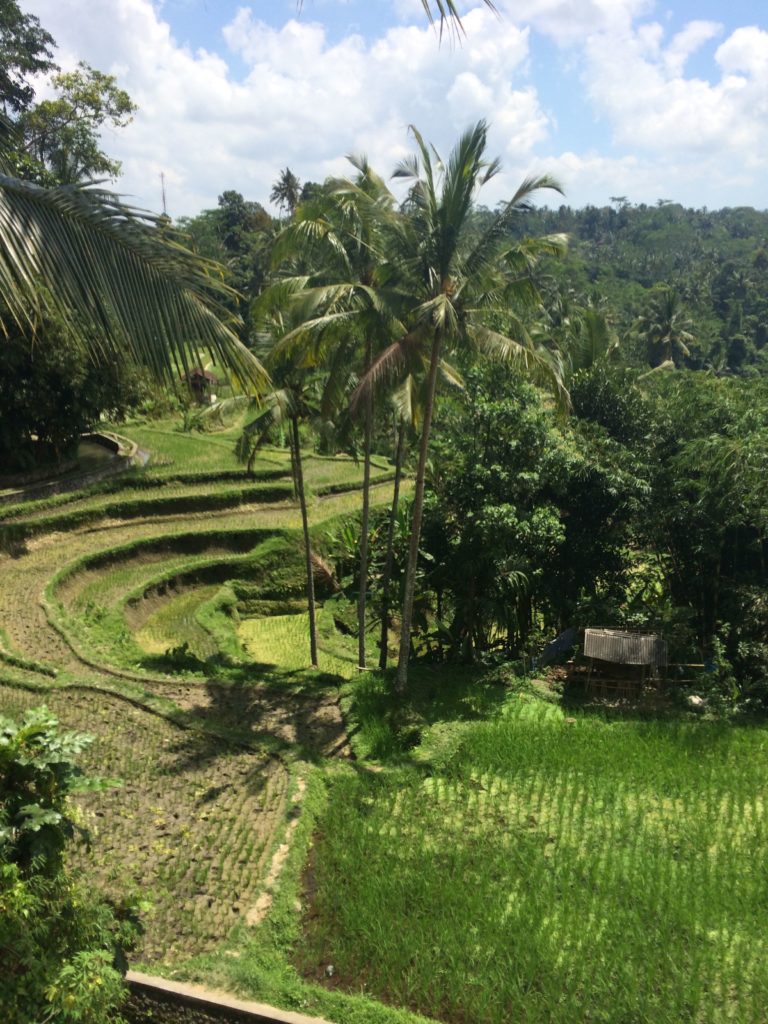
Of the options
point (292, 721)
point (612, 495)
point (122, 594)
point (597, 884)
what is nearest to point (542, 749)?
point (597, 884)

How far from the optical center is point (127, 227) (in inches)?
132

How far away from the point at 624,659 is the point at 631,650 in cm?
18

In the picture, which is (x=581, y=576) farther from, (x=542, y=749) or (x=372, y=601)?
(x=542, y=749)

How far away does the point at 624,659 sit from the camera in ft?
40.4

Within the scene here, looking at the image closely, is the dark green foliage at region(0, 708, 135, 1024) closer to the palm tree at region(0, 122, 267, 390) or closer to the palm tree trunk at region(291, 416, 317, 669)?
the palm tree at region(0, 122, 267, 390)

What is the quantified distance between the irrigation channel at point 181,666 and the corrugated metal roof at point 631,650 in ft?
14.2

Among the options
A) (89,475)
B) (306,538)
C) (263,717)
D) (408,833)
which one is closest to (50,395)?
(89,475)

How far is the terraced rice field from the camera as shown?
741 cm

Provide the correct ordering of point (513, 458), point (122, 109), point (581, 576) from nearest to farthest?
point (513, 458)
point (581, 576)
point (122, 109)

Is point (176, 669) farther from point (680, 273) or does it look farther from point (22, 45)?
point (680, 273)

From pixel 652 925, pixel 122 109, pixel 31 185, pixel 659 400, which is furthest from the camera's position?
pixel 122 109

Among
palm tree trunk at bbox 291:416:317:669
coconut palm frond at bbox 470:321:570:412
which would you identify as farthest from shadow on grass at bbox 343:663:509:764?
coconut palm frond at bbox 470:321:570:412

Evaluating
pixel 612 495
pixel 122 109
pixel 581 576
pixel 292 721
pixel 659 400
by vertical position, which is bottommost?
pixel 292 721

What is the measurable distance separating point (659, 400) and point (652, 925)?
Answer: 458 inches
